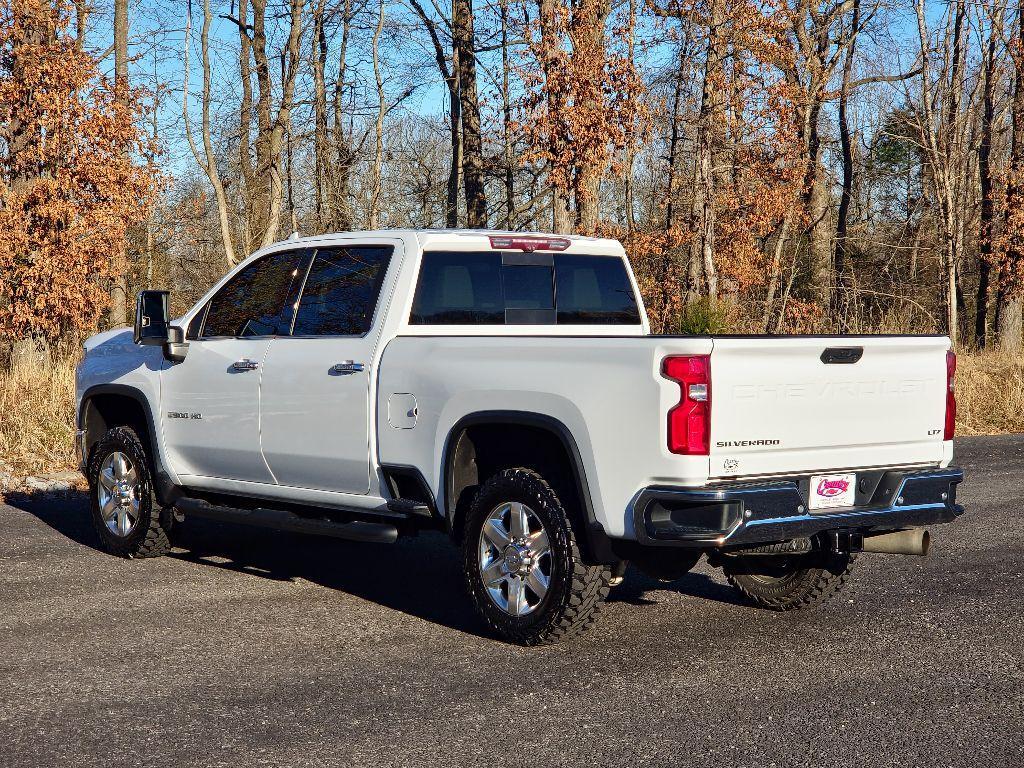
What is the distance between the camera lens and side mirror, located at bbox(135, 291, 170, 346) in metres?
7.85

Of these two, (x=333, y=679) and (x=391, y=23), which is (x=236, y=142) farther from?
(x=333, y=679)

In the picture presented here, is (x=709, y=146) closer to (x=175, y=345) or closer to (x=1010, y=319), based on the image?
(x=1010, y=319)

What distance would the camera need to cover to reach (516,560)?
607 cm

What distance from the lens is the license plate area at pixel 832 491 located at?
571cm

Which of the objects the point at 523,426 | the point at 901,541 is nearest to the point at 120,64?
the point at 523,426

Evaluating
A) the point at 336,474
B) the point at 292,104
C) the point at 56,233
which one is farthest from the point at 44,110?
the point at 336,474

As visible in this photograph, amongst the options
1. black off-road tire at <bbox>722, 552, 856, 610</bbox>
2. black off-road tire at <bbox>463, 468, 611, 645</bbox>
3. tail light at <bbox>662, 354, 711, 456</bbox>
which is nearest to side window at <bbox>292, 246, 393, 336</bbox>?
black off-road tire at <bbox>463, 468, 611, 645</bbox>

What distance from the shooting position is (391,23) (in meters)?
32.5

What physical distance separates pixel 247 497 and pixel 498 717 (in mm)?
3369

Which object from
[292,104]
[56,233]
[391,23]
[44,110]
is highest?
[391,23]

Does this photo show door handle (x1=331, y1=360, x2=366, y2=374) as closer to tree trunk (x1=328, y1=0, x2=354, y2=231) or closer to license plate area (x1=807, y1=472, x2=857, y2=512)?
license plate area (x1=807, y1=472, x2=857, y2=512)

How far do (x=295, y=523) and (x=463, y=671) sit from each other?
1.89m

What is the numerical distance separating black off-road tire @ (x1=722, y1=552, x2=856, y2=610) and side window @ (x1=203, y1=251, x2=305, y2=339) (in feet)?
9.74

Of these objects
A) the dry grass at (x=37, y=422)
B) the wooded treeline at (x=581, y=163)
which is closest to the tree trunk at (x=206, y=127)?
the wooded treeline at (x=581, y=163)
